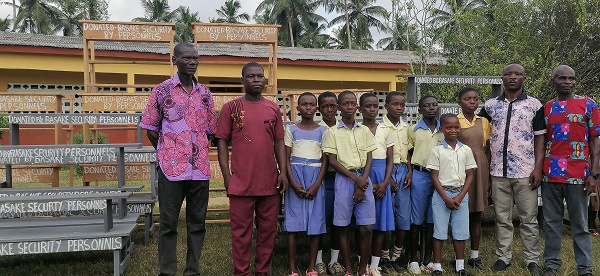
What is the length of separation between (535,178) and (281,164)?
6.93ft

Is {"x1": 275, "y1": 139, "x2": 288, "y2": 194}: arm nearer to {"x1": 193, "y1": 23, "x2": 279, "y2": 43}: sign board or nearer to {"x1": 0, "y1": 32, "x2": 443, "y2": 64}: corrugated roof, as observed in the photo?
{"x1": 193, "y1": 23, "x2": 279, "y2": 43}: sign board

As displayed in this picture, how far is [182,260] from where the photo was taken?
180 inches

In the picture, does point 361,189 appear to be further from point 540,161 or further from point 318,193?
point 540,161

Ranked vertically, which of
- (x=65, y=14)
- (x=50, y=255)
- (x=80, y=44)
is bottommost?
(x=50, y=255)

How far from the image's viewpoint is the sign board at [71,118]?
498 cm

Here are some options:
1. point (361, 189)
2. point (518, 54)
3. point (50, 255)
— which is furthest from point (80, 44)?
point (361, 189)

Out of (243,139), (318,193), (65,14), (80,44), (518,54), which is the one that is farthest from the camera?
(65,14)

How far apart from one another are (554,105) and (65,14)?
36.3 m

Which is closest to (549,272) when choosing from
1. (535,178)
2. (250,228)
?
(535,178)

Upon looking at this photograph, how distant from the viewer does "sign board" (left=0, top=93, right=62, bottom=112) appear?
6270 mm

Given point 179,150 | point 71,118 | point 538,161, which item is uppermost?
point 71,118

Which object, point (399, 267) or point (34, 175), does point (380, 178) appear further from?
point (34, 175)

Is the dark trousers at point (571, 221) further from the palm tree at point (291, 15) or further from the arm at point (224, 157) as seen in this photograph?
the palm tree at point (291, 15)

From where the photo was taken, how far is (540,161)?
398 cm
